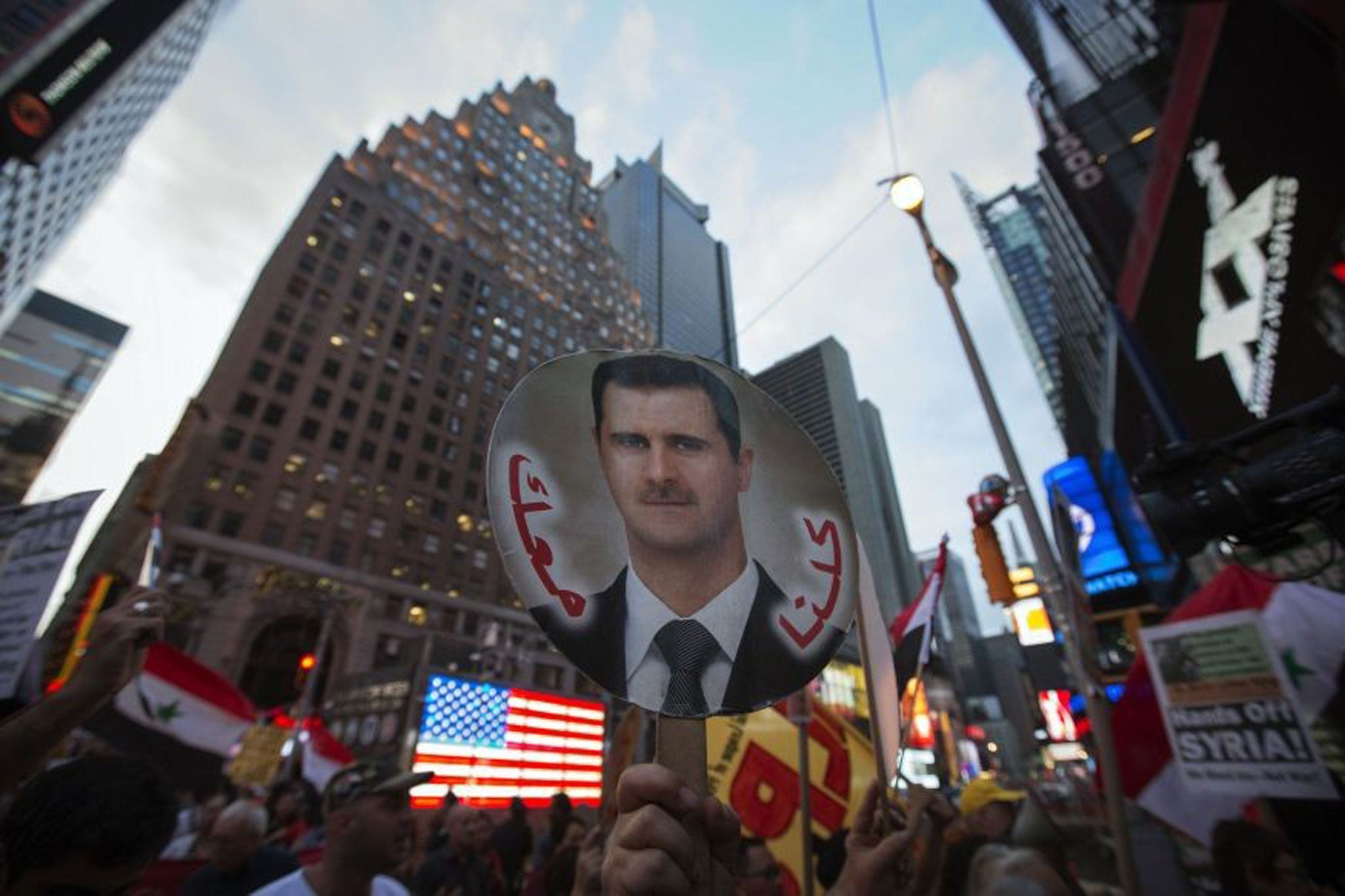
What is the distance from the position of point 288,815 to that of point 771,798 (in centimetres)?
732

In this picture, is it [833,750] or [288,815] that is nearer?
[833,750]

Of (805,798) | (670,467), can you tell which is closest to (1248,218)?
(805,798)

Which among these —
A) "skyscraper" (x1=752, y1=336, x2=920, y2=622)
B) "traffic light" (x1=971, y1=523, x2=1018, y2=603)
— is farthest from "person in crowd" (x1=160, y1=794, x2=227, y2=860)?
"skyscraper" (x1=752, y1=336, x2=920, y2=622)

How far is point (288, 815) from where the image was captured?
351 inches

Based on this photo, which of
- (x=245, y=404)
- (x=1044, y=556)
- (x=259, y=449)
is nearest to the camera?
(x=1044, y=556)

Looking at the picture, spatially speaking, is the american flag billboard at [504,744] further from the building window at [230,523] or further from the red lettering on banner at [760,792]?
the building window at [230,523]

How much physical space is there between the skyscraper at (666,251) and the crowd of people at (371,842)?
8453 cm

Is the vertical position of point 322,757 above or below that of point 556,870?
above

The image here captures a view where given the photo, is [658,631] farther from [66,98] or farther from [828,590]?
[66,98]

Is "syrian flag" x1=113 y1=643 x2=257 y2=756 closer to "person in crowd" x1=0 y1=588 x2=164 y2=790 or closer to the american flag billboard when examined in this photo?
"person in crowd" x1=0 y1=588 x2=164 y2=790

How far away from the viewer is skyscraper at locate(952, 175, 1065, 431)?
67375 mm

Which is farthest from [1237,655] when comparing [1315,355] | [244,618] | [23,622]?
[244,618]

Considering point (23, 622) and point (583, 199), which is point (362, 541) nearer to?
point (23, 622)

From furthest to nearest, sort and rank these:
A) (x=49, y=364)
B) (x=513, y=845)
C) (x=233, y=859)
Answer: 1. (x=49, y=364)
2. (x=513, y=845)
3. (x=233, y=859)
